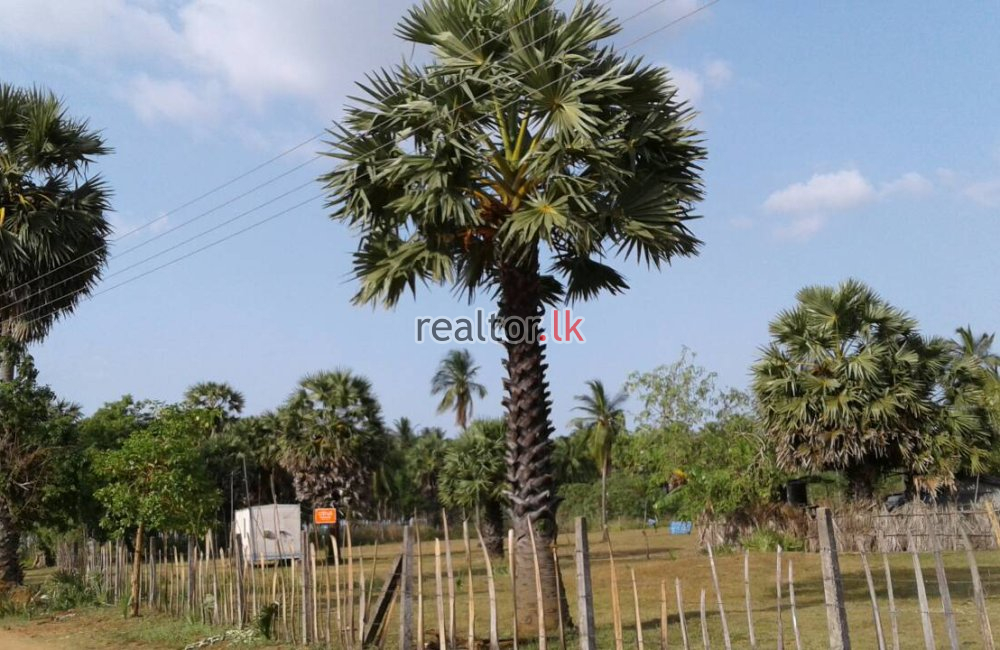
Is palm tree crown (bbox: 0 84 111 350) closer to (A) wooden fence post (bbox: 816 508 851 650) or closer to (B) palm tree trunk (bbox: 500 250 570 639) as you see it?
(B) palm tree trunk (bbox: 500 250 570 639)

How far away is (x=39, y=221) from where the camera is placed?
22547 millimetres

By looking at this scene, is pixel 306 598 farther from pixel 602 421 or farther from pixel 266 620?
pixel 602 421

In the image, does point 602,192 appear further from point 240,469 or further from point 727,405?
point 240,469

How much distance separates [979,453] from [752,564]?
8.80 m

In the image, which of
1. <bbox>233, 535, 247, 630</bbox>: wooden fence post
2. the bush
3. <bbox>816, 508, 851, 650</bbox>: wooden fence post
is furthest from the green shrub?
the bush

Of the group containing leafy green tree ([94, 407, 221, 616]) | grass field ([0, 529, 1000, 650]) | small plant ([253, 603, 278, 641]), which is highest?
leafy green tree ([94, 407, 221, 616])

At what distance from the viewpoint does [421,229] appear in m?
13.4

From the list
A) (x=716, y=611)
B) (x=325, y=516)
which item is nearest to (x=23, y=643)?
(x=716, y=611)

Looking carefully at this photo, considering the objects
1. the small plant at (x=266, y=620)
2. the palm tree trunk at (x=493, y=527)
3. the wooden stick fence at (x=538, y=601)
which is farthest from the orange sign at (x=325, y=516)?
the small plant at (x=266, y=620)

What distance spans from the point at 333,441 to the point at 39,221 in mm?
17897

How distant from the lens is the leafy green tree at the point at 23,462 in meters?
20.4

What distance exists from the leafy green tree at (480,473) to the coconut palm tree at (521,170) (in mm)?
21103

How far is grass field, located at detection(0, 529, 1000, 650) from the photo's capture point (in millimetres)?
13148

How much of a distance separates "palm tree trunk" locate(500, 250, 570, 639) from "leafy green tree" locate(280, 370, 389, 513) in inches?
1032
